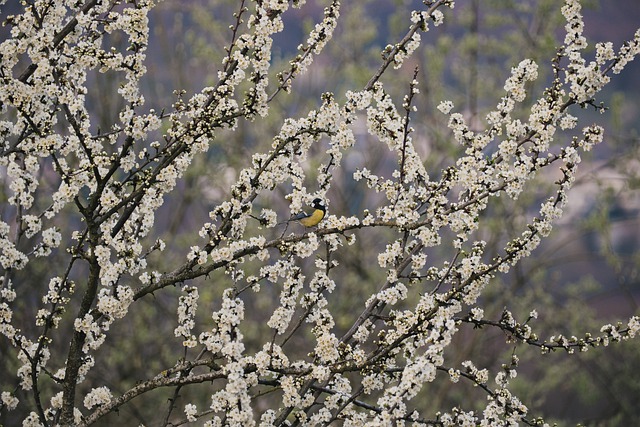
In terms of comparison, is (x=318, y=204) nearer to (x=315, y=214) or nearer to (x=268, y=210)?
(x=315, y=214)

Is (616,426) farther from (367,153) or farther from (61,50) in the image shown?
(61,50)

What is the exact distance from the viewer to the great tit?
3684 millimetres

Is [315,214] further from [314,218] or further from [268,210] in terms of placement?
[268,210]

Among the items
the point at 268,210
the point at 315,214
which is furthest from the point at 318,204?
the point at 268,210

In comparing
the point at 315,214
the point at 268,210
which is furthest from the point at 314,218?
the point at 268,210

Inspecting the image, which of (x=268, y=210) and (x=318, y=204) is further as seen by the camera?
(x=318, y=204)

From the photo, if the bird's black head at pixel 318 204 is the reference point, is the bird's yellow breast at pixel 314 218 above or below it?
below

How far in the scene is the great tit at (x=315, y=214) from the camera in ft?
12.1

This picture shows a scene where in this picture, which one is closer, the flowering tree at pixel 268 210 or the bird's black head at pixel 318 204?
the flowering tree at pixel 268 210

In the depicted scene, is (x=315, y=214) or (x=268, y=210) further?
(x=315, y=214)

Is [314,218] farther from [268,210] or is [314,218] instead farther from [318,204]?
[268,210]

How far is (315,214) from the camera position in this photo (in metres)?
3.72

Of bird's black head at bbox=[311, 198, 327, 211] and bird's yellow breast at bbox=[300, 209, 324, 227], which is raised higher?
bird's black head at bbox=[311, 198, 327, 211]

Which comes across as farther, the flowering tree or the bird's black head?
the bird's black head
